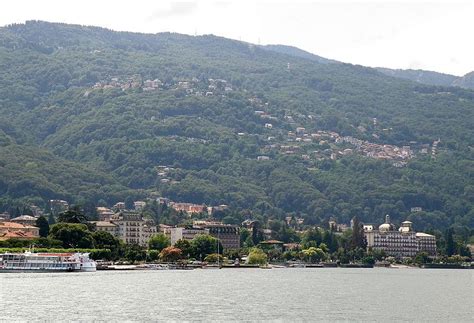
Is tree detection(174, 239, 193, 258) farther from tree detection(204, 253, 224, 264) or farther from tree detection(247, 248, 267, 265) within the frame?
tree detection(247, 248, 267, 265)

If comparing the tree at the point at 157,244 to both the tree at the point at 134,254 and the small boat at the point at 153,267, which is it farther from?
the small boat at the point at 153,267

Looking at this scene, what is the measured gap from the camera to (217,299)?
97062 millimetres

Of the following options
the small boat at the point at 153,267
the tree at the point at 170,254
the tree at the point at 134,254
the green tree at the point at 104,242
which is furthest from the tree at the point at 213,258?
the small boat at the point at 153,267

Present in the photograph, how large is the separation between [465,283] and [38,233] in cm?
6999

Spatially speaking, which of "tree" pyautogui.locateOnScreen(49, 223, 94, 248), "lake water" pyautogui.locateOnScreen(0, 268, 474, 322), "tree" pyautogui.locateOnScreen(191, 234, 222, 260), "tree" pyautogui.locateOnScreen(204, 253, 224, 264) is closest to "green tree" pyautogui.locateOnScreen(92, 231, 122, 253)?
"tree" pyautogui.locateOnScreen(49, 223, 94, 248)

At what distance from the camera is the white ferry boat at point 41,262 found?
140875 mm

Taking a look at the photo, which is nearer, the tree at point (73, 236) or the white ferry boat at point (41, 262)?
the white ferry boat at point (41, 262)

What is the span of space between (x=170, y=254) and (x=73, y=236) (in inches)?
924

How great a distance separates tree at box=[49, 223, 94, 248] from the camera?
162m

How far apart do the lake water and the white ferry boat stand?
6635 millimetres

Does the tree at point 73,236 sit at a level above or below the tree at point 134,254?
above

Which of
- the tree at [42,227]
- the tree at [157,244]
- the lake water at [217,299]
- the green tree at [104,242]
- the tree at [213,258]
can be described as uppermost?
the tree at [42,227]

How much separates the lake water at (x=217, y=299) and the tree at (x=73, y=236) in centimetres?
2571

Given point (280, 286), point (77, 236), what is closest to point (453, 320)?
point (280, 286)
